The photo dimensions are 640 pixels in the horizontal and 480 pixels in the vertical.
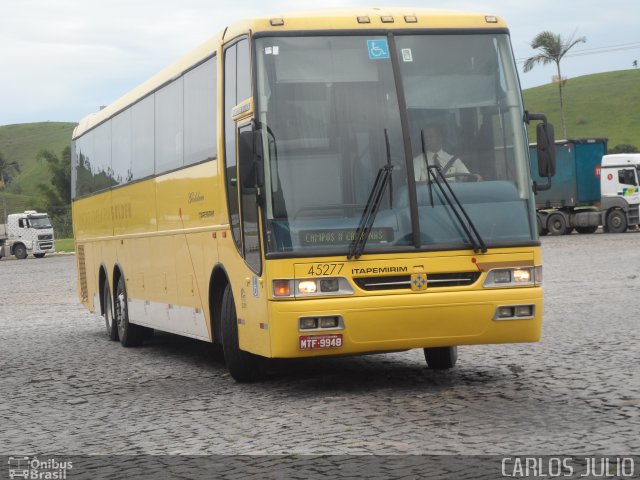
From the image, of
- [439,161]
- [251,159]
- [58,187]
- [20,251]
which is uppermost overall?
[58,187]

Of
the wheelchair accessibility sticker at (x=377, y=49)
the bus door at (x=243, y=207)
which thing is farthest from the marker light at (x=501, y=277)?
the wheelchair accessibility sticker at (x=377, y=49)

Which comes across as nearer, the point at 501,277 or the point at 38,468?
the point at 38,468

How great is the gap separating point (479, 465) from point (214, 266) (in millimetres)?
5612

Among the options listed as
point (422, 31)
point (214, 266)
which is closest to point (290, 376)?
point (214, 266)

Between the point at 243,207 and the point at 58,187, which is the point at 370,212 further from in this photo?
the point at 58,187

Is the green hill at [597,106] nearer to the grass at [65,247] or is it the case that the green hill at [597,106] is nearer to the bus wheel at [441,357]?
the grass at [65,247]

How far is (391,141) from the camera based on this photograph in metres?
10.6

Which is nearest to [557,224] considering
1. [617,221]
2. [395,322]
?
[617,221]

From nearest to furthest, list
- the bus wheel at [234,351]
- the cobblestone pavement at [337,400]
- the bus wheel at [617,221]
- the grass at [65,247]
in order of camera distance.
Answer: the cobblestone pavement at [337,400], the bus wheel at [234,351], the bus wheel at [617,221], the grass at [65,247]

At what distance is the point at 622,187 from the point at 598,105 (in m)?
111

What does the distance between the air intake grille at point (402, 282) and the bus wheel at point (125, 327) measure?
7464 millimetres

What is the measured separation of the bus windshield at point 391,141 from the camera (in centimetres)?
1041

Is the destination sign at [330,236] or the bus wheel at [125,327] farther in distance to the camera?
the bus wheel at [125,327]

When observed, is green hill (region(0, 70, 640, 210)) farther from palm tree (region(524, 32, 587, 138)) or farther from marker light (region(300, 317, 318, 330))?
marker light (region(300, 317, 318, 330))
